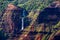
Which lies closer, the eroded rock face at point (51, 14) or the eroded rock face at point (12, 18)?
the eroded rock face at point (51, 14)

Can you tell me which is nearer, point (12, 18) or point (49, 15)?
point (49, 15)

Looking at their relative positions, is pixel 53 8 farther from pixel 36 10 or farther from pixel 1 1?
pixel 1 1

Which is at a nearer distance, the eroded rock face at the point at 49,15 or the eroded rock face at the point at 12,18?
the eroded rock face at the point at 49,15

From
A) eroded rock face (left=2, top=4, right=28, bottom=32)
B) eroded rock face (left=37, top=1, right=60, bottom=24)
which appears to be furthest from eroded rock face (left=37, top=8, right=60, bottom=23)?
eroded rock face (left=2, top=4, right=28, bottom=32)

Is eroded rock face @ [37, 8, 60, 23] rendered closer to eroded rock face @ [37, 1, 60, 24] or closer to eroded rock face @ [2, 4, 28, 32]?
eroded rock face @ [37, 1, 60, 24]

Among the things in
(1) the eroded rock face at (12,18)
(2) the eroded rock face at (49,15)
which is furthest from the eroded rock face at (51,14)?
(1) the eroded rock face at (12,18)

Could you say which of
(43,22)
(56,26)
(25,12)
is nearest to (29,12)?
(25,12)

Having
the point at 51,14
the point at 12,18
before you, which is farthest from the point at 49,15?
the point at 12,18

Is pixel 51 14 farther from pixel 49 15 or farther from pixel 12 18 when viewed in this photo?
pixel 12 18

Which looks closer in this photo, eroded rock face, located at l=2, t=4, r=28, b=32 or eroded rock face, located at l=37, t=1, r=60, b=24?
eroded rock face, located at l=37, t=1, r=60, b=24

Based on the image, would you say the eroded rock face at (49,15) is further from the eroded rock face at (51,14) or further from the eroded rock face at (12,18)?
the eroded rock face at (12,18)

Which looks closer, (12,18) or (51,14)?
(51,14)
